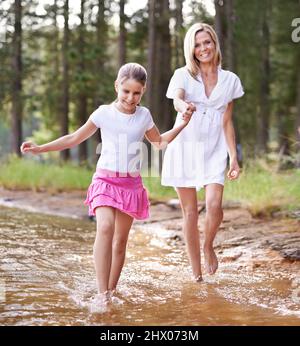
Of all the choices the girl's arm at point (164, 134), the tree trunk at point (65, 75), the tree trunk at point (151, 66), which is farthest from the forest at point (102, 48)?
A: the girl's arm at point (164, 134)

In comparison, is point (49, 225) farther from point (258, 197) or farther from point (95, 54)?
point (95, 54)

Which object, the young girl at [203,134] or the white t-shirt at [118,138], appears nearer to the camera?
the white t-shirt at [118,138]

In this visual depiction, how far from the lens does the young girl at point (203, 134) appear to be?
4.59 metres

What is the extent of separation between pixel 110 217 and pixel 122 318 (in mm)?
713

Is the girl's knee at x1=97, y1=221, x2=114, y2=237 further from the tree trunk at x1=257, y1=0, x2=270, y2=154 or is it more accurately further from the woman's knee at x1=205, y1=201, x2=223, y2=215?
the tree trunk at x1=257, y1=0, x2=270, y2=154

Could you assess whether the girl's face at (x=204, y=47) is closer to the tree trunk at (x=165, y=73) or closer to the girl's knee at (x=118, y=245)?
the girl's knee at (x=118, y=245)

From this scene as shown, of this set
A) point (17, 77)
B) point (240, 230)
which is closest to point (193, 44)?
point (240, 230)

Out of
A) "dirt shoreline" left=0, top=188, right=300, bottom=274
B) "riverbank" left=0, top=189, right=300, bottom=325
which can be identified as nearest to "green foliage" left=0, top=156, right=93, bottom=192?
"dirt shoreline" left=0, top=188, right=300, bottom=274

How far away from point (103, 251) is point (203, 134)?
1334mm

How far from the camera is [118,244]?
13.5ft

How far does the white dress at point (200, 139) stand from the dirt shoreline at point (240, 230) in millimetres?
1154

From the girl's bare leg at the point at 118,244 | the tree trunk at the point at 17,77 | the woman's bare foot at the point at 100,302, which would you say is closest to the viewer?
the woman's bare foot at the point at 100,302

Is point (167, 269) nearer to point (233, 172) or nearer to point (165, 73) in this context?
point (233, 172)

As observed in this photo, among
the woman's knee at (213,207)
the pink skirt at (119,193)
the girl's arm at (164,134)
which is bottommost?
the woman's knee at (213,207)
